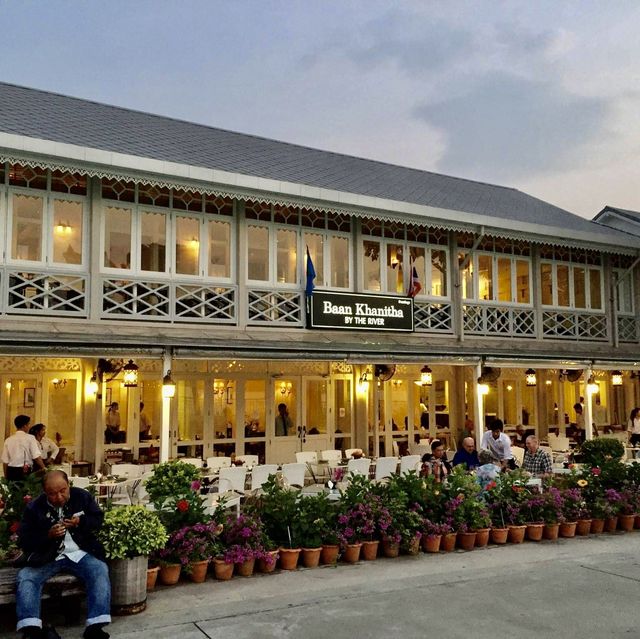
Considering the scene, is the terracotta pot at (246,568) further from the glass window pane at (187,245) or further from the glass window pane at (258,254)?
the glass window pane at (258,254)

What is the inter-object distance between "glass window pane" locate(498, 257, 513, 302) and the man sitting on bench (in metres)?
11.9

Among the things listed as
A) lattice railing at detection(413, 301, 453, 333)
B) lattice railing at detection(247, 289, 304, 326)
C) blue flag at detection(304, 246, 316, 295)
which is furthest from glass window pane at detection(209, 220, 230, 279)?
lattice railing at detection(413, 301, 453, 333)

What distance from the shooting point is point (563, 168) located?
14550 cm

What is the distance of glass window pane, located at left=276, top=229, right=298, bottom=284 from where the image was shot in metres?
13.4

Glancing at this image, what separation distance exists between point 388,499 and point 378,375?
7.81 m

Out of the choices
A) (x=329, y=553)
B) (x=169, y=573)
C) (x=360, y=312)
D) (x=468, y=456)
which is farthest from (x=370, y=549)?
(x=360, y=312)

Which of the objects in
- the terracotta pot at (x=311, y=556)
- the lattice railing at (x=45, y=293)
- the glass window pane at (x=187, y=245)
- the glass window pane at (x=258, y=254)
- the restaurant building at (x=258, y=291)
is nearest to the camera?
the terracotta pot at (x=311, y=556)

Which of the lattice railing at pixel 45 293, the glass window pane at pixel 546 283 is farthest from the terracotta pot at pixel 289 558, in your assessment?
A: the glass window pane at pixel 546 283

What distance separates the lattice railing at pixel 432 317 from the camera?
47.5 feet

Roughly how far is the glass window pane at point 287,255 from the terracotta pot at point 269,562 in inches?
260

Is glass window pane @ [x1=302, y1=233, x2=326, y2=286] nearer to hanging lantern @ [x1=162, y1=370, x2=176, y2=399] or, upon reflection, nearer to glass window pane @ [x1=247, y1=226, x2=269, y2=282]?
glass window pane @ [x1=247, y1=226, x2=269, y2=282]

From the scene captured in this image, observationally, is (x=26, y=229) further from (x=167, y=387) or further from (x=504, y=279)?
(x=504, y=279)

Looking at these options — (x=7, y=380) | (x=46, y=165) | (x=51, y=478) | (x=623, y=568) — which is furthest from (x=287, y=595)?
(x=7, y=380)

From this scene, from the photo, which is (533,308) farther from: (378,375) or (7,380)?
(7,380)
